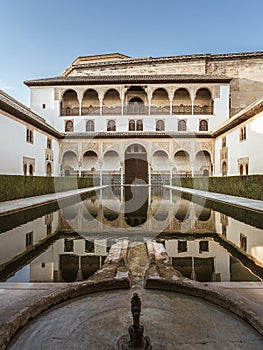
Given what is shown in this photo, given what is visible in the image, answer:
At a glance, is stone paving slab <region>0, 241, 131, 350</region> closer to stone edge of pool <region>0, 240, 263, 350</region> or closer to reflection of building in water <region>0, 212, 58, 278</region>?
stone edge of pool <region>0, 240, 263, 350</region>

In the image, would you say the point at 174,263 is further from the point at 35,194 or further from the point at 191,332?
the point at 35,194

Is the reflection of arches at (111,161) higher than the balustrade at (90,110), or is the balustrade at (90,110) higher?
the balustrade at (90,110)

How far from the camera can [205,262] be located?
4234mm

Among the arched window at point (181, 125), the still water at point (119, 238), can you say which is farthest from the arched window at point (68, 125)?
the still water at point (119, 238)

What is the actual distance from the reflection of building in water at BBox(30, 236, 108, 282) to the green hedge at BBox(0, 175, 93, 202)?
270 inches

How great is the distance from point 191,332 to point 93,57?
3787 cm

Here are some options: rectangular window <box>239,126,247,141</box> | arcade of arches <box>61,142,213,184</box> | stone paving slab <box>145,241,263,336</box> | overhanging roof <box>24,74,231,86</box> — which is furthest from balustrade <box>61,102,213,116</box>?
stone paving slab <box>145,241,263,336</box>

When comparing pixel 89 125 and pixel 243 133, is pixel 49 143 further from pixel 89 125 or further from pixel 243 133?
pixel 243 133

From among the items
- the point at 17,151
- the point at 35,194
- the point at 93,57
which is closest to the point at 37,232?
the point at 35,194

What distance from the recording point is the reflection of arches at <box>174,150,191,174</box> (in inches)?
1104

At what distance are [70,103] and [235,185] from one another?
20031 millimetres

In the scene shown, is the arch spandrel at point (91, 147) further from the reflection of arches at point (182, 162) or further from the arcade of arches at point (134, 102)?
the reflection of arches at point (182, 162)

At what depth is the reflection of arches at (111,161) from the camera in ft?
94.0

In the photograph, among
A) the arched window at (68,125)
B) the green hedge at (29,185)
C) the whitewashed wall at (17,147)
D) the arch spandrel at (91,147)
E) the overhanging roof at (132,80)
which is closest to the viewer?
the green hedge at (29,185)
